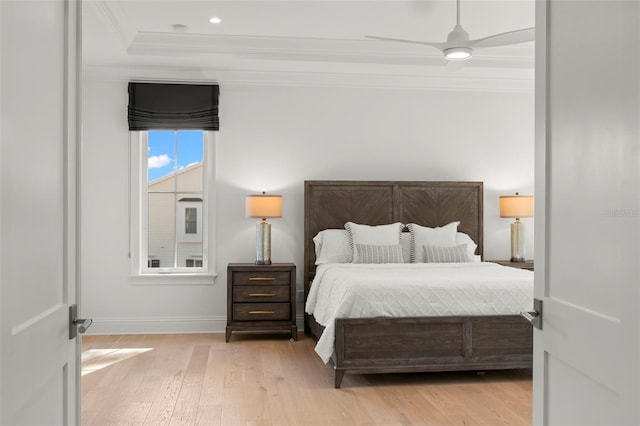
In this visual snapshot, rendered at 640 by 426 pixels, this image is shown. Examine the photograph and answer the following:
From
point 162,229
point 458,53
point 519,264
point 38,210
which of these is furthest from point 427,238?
point 38,210

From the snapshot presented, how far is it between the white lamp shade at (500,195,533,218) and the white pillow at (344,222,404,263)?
130cm

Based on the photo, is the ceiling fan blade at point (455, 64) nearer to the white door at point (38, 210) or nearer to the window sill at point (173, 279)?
the white door at point (38, 210)

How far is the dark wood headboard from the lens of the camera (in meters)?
6.22

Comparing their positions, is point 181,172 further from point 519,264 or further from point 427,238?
point 519,264

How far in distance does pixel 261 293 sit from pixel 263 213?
79 cm

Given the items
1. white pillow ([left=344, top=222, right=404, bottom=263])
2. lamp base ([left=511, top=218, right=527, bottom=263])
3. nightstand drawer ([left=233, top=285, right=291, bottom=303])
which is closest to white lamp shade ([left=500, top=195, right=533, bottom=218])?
lamp base ([left=511, top=218, right=527, bottom=263])

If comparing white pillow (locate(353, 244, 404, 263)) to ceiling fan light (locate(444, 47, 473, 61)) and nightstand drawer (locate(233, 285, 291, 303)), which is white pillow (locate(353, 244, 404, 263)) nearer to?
nightstand drawer (locate(233, 285, 291, 303))

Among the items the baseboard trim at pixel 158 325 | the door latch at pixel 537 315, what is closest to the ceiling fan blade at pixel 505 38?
the door latch at pixel 537 315

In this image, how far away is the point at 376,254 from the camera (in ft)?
18.8

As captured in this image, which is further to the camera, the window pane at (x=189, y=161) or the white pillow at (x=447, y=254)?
the window pane at (x=189, y=161)

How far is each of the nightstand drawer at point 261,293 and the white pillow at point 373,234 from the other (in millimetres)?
766

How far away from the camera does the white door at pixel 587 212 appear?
1.44 metres

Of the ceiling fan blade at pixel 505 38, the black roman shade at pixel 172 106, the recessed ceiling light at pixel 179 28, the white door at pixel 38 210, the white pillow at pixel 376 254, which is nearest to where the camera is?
the white door at pixel 38 210

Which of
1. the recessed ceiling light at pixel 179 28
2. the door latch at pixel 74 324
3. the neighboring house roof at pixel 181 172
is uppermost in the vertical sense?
the recessed ceiling light at pixel 179 28
